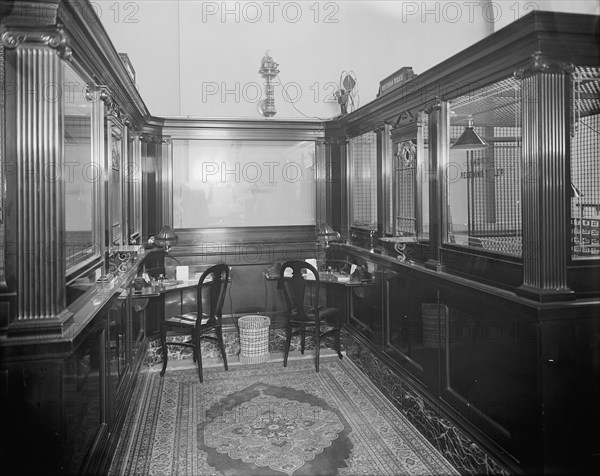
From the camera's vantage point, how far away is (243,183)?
6.24 m

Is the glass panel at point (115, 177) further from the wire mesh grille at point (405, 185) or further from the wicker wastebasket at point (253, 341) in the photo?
the wire mesh grille at point (405, 185)

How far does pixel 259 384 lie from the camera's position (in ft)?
15.7

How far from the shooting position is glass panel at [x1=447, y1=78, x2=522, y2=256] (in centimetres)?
319

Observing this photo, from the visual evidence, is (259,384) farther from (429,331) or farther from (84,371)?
(84,371)

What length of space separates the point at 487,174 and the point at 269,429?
7.99 feet

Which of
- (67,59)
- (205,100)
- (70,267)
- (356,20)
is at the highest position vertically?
(356,20)

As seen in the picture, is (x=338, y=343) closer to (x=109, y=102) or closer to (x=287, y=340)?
(x=287, y=340)

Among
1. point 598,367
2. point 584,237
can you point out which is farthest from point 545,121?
point 598,367

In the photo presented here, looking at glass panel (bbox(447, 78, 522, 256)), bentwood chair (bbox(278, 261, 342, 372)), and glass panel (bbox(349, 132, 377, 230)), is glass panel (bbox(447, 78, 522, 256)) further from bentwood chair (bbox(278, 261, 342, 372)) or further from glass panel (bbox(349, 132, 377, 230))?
bentwood chair (bbox(278, 261, 342, 372))

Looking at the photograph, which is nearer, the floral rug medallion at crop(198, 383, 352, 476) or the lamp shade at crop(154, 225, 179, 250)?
the floral rug medallion at crop(198, 383, 352, 476)

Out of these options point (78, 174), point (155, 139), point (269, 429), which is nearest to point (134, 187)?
point (155, 139)

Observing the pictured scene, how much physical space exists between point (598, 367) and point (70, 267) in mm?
2703

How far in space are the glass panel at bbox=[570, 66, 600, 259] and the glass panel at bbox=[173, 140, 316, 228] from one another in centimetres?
383

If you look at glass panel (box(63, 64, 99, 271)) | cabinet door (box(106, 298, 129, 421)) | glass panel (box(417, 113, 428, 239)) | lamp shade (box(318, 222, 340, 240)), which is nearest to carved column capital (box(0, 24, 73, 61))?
glass panel (box(63, 64, 99, 271))
